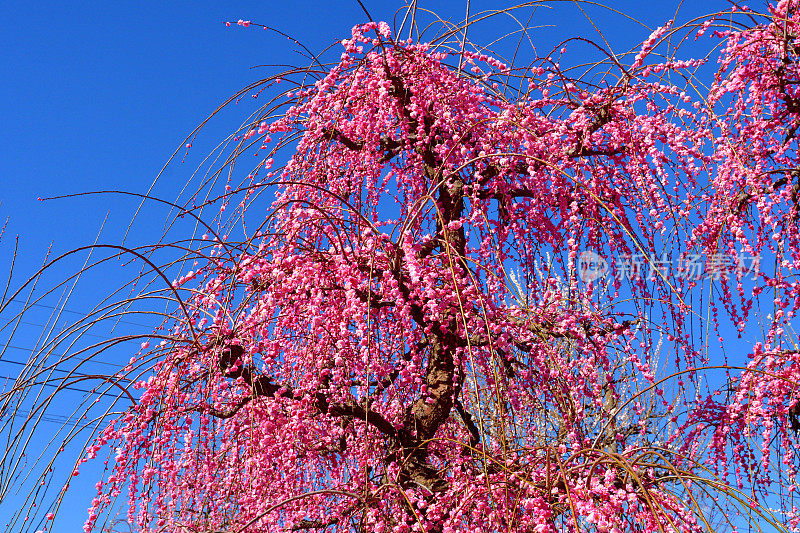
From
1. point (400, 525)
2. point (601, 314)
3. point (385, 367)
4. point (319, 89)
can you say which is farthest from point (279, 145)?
point (601, 314)

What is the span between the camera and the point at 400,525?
10.5 feet

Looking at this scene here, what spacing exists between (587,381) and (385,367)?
6.58ft

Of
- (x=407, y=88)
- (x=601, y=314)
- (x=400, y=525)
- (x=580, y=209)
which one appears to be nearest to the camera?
(x=400, y=525)

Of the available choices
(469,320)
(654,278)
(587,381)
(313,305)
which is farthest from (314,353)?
(587,381)

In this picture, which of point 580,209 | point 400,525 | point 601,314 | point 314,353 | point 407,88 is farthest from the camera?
point 601,314

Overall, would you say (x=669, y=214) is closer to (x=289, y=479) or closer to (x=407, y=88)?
(x=407, y=88)

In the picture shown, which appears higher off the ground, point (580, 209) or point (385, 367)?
point (580, 209)

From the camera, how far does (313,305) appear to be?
3.26m

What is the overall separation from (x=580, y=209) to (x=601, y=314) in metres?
1.35

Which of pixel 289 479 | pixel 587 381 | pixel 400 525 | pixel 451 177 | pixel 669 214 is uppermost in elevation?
pixel 451 177

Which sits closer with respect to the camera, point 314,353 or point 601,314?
point 314,353

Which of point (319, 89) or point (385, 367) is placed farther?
point (319, 89)

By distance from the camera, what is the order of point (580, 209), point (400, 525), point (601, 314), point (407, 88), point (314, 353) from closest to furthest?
point (400, 525) < point (314, 353) < point (580, 209) < point (407, 88) < point (601, 314)

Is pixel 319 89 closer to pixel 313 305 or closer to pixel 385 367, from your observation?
pixel 313 305
